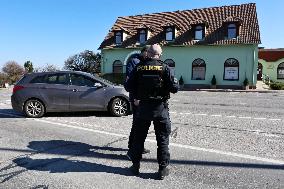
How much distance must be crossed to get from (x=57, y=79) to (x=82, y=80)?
2.75 ft

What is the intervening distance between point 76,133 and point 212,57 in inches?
993

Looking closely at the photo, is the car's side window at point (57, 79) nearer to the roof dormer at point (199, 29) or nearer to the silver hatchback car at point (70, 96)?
the silver hatchback car at point (70, 96)

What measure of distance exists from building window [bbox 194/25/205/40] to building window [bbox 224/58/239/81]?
146 inches

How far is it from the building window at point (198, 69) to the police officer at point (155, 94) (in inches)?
1087

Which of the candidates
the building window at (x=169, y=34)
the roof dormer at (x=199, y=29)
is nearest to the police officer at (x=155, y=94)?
the roof dormer at (x=199, y=29)

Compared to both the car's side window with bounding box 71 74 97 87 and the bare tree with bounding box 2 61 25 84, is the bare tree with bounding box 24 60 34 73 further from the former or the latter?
the car's side window with bounding box 71 74 97 87

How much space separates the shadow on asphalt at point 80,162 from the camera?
4785mm

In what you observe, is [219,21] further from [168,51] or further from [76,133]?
[76,133]

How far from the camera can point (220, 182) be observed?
167 inches

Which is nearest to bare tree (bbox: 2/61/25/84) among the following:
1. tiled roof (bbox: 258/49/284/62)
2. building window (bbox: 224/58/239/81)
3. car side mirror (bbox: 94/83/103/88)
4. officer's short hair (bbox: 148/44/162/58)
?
tiled roof (bbox: 258/49/284/62)

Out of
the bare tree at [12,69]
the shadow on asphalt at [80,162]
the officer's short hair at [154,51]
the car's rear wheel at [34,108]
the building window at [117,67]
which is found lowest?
the shadow on asphalt at [80,162]

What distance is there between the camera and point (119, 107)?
993cm

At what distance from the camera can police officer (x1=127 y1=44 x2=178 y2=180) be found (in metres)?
4.28

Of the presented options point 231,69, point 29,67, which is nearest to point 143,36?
point 231,69
